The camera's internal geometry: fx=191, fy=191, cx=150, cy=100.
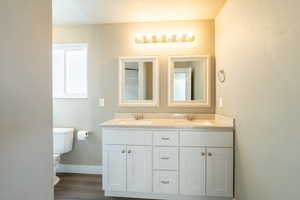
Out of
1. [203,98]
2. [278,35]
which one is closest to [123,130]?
[203,98]

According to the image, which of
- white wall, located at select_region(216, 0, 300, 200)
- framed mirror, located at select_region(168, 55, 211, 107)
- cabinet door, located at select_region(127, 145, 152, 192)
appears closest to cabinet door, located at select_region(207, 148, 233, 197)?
white wall, located at select_region(216, 0, 300, 200)

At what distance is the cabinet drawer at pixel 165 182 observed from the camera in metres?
2.20

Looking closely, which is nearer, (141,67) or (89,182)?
(89,182)

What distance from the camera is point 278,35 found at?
4.02 ft

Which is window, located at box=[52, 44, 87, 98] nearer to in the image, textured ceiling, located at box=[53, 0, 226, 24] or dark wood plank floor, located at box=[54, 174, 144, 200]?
textured ceiling, located at box=[53, 0, 226, 24]

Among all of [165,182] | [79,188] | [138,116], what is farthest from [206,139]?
[79,188]

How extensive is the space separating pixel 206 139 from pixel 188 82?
0.96 m

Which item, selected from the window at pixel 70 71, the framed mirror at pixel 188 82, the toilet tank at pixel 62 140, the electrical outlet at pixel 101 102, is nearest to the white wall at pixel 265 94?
the framed mirror at pixel 188 82

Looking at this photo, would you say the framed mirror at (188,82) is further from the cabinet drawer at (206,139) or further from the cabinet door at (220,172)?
the cabinet door at (220,172)

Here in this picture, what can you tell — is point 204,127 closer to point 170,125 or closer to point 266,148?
point 170,125

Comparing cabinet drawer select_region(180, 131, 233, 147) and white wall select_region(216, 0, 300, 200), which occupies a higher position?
white wall select_region(216, 0, 300, 200)

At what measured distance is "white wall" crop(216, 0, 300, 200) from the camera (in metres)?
1.10

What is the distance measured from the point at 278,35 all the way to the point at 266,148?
79 centimetres

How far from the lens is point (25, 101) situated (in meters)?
0.89
